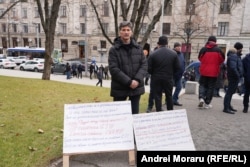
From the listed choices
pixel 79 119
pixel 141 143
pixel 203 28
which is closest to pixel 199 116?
pixel 141 143

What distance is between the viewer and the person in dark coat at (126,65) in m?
4.03

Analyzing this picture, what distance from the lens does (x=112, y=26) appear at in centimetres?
4803

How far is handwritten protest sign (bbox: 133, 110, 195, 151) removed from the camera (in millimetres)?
3754

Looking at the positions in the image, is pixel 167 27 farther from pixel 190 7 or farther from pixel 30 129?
pixel 30 129

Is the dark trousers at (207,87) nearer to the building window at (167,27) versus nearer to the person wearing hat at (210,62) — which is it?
the person wearing hat at (210,62)

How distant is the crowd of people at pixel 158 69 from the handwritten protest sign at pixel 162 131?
1.96 feet

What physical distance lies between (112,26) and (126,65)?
45.1 meters

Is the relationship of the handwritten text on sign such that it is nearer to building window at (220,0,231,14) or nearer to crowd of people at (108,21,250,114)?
crowd of people at (108,21,250,114)

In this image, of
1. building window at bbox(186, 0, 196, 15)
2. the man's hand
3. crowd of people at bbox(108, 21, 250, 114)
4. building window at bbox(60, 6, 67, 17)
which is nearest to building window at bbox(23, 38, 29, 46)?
building window at bbox(60, 6, 67, 17)

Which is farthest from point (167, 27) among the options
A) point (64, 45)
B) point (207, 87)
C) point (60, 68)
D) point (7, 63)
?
point (207, 87)

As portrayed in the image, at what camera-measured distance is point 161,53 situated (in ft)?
18.6

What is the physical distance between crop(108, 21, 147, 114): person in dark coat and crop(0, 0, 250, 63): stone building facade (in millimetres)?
23512

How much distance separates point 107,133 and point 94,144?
0.24 metres

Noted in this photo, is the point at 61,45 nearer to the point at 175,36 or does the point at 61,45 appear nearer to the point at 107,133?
the point at 175,36
